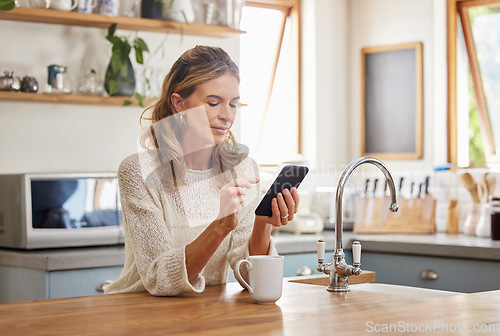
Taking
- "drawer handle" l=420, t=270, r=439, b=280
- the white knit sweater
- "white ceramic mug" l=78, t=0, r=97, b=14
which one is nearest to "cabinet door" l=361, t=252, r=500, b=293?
"drawer handle" l=420, t=270, r=439, b=280

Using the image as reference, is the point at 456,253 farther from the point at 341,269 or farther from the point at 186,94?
the point at 186,94

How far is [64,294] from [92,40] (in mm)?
1152

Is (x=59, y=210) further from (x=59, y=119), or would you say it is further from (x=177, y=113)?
(x=177, y=113)

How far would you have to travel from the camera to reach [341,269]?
177cm

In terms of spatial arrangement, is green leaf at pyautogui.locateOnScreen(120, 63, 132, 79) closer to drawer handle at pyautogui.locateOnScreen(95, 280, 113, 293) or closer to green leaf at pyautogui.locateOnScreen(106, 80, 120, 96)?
green leaf at pyautogui.locateOnScreen(106, 80, 120, 96)

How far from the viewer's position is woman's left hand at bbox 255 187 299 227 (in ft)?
5.47

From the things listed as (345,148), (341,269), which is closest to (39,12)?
(341,269)

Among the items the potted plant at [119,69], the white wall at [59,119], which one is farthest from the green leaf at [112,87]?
the white wall at [59,119]

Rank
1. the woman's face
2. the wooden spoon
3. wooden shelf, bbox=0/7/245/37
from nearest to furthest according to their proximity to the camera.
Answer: the woman's face, wooden shelf, bbox=0/7/245/37, the wooden spoon

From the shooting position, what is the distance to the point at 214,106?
1891 mm

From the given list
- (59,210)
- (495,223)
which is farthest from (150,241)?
(495,223)

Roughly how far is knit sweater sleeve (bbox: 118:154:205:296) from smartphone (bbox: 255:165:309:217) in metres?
0.22

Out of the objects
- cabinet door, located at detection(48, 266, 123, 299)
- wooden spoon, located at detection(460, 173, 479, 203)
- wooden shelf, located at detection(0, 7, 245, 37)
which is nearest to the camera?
cabinet door, located at detection(48, 266, 123, 299)

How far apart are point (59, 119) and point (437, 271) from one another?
1.76 m
